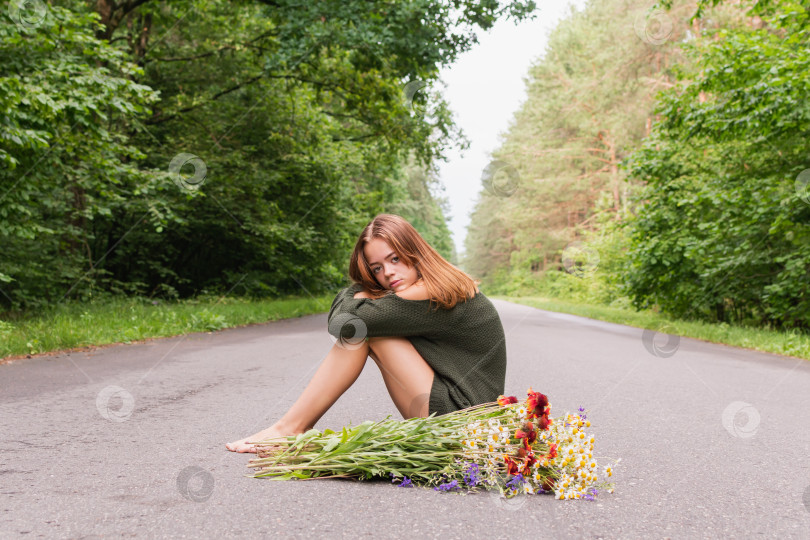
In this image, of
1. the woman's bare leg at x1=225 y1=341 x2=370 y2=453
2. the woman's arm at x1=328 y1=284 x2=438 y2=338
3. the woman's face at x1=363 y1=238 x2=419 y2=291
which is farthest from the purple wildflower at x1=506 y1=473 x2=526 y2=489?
the woman's face at x1=363 y1=238 x2=419 y2=291

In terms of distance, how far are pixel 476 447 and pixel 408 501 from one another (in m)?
0.39

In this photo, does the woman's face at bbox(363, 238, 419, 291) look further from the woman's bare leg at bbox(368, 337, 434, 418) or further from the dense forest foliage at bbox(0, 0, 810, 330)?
the dense forest foliage at bbox(0, 0, 810, 330)

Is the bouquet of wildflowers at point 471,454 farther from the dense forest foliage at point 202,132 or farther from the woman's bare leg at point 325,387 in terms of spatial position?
the dense forest foliage at point 202,132

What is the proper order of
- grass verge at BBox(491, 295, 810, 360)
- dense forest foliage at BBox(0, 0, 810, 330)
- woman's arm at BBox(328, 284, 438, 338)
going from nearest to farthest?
woman's arm at BBox(328, 284, 438, 338) < dense forest foliage at BBox(0, 0, 810, 330) < grass verge at BBox(491, 295, 810, 360)

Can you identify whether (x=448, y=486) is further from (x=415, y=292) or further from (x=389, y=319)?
(x=415, y=292)

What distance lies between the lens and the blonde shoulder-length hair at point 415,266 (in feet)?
10.2

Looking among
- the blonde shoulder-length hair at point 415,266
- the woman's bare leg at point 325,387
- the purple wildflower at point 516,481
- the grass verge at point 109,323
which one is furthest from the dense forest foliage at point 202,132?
the purple wildflower at point 516,481

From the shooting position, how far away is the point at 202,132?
1475 cm

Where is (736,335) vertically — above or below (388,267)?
below

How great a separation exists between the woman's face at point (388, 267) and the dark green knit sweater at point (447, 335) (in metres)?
0.18

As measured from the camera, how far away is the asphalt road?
231 centimetres

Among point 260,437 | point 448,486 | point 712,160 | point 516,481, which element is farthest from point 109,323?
point 712,160

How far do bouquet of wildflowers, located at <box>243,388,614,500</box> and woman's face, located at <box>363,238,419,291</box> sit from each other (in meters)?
0.75

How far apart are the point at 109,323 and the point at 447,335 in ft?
23.5
